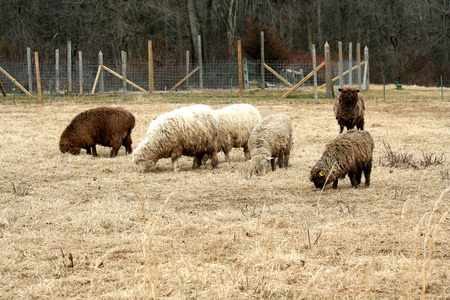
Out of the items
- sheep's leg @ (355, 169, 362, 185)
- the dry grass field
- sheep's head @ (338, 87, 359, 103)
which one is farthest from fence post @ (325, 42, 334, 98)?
sheep's leg @ (355, 169, 362, 185)

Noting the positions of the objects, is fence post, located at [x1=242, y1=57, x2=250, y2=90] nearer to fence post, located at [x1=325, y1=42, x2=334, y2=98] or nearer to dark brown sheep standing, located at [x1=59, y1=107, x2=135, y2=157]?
fence post, located at [x1=325, y1=42, x2=334, y2=98]

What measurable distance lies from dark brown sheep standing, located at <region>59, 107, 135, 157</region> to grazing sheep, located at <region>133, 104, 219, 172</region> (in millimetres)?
1560

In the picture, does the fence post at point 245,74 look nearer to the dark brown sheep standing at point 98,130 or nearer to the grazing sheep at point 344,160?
the dark brown sheep standing at point 98,130

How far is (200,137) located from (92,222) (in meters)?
3.66

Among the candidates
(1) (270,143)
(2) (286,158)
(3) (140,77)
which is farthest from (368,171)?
(3) (140,77)

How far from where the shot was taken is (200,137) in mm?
8859

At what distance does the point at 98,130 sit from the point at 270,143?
3.71 m

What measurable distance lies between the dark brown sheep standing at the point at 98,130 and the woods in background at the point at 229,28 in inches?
789

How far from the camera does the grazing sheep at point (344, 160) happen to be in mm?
6840

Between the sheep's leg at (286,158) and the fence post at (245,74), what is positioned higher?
the fence post at (245,74)

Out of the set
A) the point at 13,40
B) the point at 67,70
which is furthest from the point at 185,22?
the point at 67,70

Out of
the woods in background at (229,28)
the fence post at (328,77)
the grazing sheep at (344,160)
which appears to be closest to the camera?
the grazing sheep at (344,160)

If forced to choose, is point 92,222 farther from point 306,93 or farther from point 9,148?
point 306,93

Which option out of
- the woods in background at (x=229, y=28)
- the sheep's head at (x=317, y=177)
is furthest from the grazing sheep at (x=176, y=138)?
the woods in background at (x=229, y=28)
